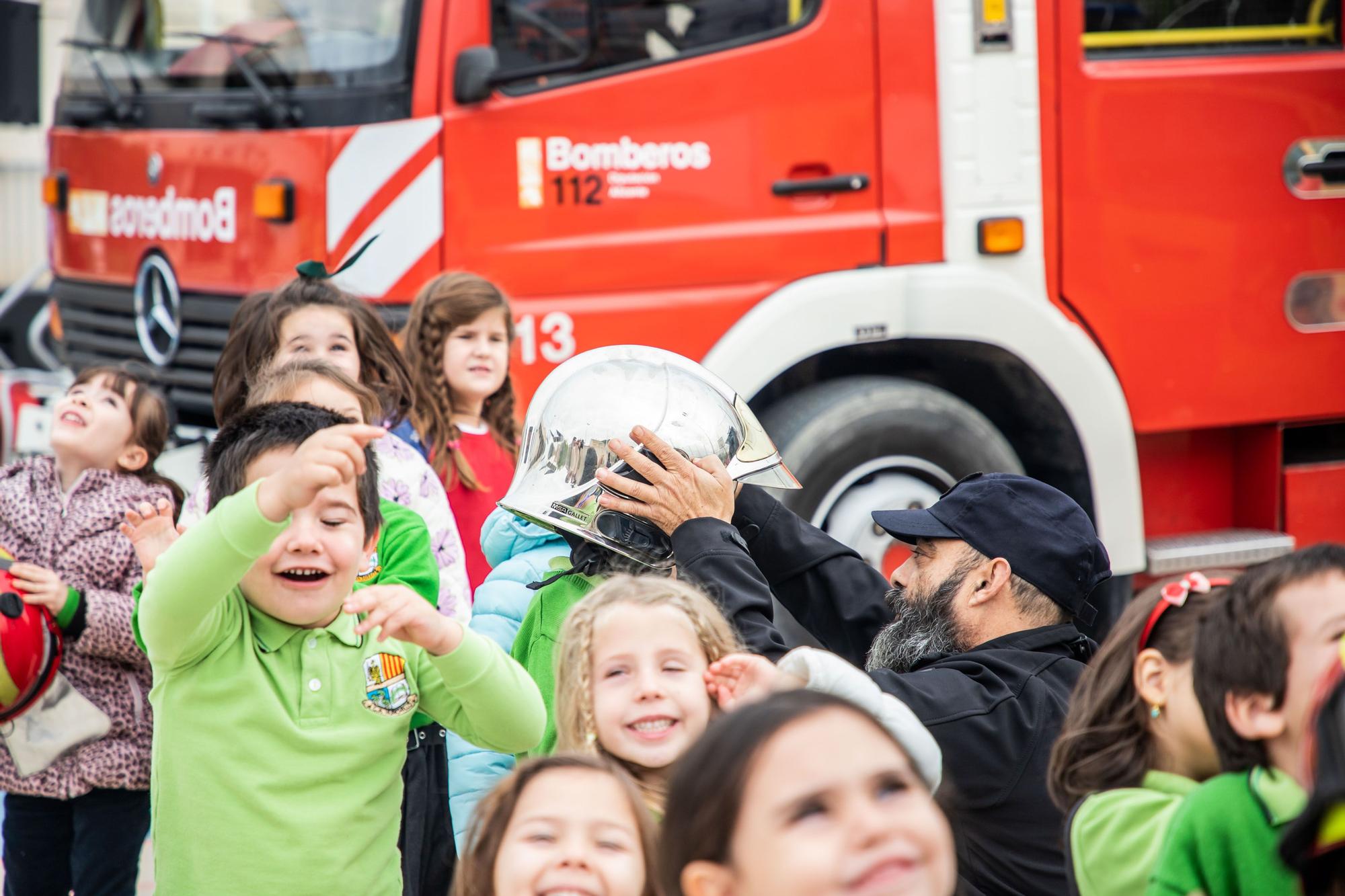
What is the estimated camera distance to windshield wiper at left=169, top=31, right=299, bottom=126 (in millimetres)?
4770

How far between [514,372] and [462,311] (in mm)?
530

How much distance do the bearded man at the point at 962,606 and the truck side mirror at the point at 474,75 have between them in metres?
2.05

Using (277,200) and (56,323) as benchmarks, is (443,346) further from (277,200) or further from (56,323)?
(56,323)

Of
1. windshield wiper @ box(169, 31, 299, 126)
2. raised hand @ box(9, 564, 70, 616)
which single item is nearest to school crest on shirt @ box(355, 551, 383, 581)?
raised hand @ box(9, 564, 70, 616)

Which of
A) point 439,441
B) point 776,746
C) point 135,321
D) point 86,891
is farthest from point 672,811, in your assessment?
point 135,321

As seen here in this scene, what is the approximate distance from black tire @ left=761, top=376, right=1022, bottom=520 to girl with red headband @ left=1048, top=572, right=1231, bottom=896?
106 inches

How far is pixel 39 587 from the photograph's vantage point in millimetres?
3113

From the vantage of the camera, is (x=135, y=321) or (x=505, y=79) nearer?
(x=505, y=79)

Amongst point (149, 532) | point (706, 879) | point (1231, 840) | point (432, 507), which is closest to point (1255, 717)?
point (1231, 840)

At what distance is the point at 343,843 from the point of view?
95.1 inches

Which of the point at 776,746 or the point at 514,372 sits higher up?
the point at 514,372

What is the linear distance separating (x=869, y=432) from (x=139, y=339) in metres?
2.59

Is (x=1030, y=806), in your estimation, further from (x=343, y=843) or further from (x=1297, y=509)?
(x=1297, y=509)

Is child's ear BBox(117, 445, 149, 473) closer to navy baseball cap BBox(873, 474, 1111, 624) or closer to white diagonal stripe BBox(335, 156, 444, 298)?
white diagonal stripe BBox(335, 156, 444, 298)
